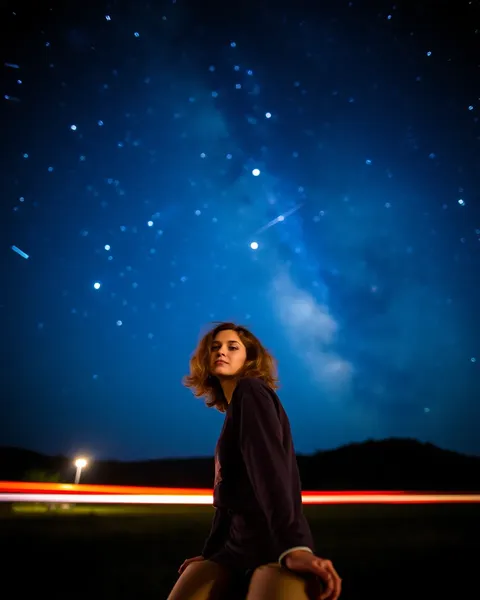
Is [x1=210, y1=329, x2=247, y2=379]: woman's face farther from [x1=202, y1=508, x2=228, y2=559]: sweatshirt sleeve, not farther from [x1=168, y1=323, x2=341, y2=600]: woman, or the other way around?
[x1=202, y1=508, x2=228, y2=559]: sweatshirt sleeve

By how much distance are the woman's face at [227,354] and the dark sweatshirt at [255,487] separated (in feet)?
1.70

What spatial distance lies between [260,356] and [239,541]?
1.12 m

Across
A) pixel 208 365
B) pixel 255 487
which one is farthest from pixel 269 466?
pixel 208 365

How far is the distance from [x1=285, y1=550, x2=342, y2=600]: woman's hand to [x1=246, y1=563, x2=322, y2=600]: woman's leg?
2 cm

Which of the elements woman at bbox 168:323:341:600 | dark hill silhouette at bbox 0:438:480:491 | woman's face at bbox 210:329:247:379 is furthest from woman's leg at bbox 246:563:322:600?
dark hill silhouette at bbox 0:438:480:491

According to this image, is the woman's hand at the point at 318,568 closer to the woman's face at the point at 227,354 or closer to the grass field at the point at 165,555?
the woman's face at the point at 227,354

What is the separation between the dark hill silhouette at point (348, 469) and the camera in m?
38.2

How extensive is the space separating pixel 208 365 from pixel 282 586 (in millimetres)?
1367

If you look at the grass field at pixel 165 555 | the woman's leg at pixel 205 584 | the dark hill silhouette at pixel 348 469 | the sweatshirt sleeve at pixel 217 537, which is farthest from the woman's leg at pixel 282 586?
the dark hill silhouette at pixel 348 469

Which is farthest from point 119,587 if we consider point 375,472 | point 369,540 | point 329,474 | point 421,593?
point 375,472

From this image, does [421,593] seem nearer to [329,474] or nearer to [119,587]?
[119,587]

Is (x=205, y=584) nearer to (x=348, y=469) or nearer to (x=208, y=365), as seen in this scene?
(x=208, y=365)

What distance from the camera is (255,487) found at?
1.36m

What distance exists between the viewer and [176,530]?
9.47 meters
